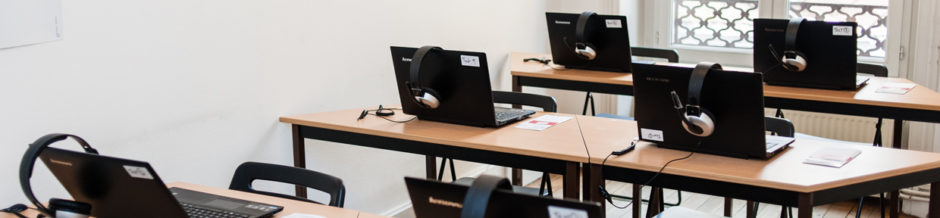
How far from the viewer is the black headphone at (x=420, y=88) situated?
3.17 m

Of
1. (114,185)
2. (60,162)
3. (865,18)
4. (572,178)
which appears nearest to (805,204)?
(572,178)

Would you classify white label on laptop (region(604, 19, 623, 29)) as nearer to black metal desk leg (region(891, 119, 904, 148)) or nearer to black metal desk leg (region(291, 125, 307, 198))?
black metal desk leg (region(891, 119, 904, 148))

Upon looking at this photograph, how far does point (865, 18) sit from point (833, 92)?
130 centimetres

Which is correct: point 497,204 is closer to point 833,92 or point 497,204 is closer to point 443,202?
point 443,202

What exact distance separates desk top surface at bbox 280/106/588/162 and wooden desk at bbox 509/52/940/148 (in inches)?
27.2

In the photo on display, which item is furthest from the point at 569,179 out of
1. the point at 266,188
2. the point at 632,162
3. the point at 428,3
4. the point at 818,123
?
the point at 818,123

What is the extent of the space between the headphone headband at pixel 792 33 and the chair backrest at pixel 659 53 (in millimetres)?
947

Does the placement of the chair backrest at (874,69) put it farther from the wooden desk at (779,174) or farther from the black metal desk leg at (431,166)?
the black metal desk leg at (431,166)

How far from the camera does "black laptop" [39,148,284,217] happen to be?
6.70ft

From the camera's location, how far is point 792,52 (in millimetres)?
3861

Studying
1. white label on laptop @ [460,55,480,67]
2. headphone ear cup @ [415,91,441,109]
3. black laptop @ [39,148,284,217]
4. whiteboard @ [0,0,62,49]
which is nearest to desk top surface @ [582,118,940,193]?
white label on laptop @ [460,55,480,67]

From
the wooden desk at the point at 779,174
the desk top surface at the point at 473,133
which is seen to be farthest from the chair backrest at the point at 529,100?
the wooden desk at the point at 779,174

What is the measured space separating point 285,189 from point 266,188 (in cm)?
13

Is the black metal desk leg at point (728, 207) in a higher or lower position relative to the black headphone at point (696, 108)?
lower
